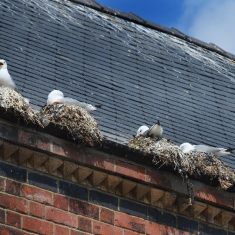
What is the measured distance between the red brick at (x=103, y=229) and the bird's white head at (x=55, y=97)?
133cm

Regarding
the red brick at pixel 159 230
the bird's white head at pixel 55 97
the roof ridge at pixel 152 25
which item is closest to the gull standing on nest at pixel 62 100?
the bird's white head at pixel 55 97

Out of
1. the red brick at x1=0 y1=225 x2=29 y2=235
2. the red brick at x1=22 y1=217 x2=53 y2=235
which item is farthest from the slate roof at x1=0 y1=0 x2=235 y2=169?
the red brick at x1=0 y1=225 x2=29 y2=235

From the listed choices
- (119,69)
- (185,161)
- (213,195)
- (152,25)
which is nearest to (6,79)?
(185,161)

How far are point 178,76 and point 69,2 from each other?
2074mm

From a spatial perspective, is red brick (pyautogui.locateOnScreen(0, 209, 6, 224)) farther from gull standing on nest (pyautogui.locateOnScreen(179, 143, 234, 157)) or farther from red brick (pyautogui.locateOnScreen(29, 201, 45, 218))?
gull standing on nest (pyautogui.locateOnScreen(179, 143, 234, 157))

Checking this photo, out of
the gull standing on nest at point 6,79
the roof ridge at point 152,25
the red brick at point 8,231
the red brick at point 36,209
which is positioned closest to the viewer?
the red brick at point 8,231

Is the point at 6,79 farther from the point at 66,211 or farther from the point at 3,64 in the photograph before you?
the point at 66,211

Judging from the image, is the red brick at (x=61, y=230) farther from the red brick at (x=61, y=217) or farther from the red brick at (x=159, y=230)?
the red brick at (x=159, y=230)

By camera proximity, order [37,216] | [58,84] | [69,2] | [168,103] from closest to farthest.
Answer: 1. [37,216]
2. [58,84]
3. [168,103]
4. [69,2]

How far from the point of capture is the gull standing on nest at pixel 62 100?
14961mm

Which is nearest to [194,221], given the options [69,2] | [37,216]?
[37,216]

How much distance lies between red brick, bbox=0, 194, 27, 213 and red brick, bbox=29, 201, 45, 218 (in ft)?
0.22

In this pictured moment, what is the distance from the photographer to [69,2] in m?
19.7

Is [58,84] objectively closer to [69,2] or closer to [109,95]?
[109,95]
